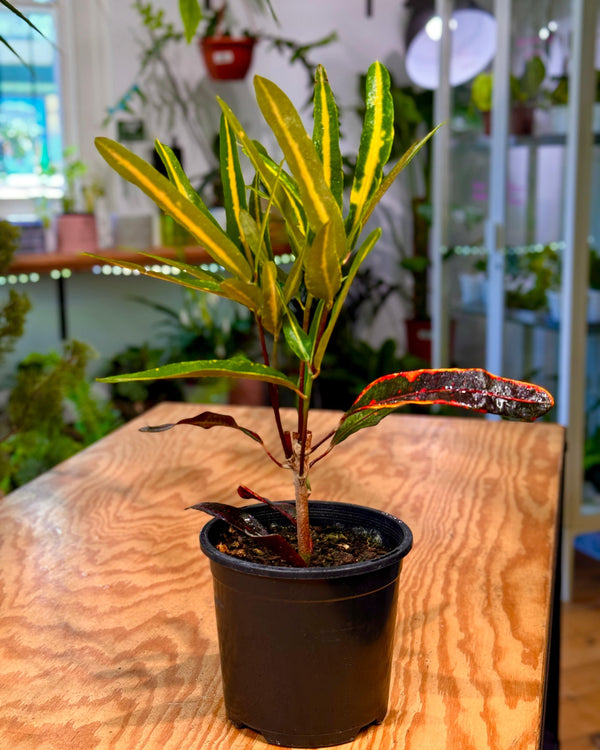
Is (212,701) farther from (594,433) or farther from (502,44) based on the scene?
(502,44)

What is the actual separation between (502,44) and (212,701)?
2.60 m

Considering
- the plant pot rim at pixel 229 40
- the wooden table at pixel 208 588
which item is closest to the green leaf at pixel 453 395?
the wooden table at pixel 208 588

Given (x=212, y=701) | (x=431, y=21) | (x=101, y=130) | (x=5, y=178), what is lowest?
(x=212, y=701)

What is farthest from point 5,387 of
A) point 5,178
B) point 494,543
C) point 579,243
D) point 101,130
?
point 494,543

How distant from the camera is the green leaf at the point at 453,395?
56cm

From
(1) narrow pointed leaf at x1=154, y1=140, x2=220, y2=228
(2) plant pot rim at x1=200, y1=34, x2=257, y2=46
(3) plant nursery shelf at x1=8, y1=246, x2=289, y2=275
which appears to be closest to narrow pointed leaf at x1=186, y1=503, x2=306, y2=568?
(1) narrow pointed leaf at x1=154, y1=140, x2=220, y2=228

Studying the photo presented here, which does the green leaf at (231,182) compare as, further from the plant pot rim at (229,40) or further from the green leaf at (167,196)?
the plant pot rim at (229,40)

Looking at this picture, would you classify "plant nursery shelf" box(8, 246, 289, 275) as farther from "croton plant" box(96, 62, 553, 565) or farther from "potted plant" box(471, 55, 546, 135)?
"croton plant" box(96, 62, 553, 565)

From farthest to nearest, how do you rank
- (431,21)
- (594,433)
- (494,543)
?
(431,21) → (594,433) → (494,543)

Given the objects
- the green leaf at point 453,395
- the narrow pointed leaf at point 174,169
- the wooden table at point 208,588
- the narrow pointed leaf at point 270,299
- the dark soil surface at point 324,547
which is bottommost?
the wooden table at point 208,588

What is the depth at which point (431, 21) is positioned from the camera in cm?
384

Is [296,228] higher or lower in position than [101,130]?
lower

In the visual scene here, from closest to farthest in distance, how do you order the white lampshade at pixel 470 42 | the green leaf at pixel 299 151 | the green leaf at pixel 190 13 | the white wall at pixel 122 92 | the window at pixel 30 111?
the green leaf at pixel 299 151 → the green leaf at pixel 190 13 → the white lampshade at pixel 470 42 → the window at pixel 30 111 → the white wall at pixel 122 92

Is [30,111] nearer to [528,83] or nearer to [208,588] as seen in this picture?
[528,83]
